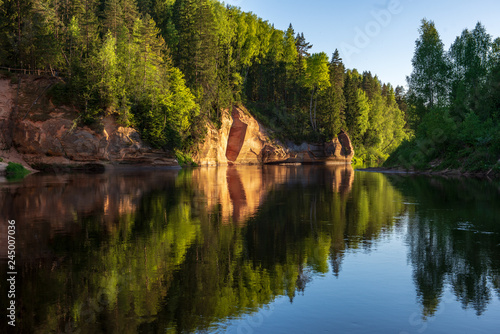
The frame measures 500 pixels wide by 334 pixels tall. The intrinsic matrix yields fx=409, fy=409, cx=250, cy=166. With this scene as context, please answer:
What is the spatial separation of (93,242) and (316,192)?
18562 mm

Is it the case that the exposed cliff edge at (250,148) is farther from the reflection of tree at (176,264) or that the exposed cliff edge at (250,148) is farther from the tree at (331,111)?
the reflection of tree at (176,264)

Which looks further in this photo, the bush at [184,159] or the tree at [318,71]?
the tree at [318,71]

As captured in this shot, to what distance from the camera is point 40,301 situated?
7746 mm

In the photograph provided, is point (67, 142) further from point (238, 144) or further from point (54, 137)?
point (238, 144)

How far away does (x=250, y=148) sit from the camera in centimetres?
8888

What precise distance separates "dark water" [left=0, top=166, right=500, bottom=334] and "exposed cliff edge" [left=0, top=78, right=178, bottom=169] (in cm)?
3730

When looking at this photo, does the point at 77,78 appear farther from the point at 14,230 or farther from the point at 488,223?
the point at 488,223

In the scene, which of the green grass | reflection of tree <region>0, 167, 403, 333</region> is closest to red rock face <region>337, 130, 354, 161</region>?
the green grass

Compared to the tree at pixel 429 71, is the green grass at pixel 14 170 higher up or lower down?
lower down

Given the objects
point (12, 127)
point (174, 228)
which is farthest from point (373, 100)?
point (174, 228)

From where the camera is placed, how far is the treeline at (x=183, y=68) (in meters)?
62.3

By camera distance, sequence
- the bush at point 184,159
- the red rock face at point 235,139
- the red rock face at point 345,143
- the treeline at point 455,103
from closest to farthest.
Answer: the treeline at point 455,103 → the bush at point 184,159 → the red rock face at point 235,139 → the red rock face at point 345,143

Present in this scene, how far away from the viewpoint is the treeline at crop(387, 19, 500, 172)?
49844 mm

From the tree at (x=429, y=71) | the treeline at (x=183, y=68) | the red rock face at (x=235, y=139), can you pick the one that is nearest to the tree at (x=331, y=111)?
the treeline at (x=183, y=68)
